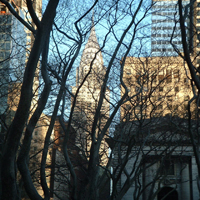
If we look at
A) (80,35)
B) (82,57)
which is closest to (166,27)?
(82,57)

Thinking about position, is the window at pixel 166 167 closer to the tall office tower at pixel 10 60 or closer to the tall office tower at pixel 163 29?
the tall office tower at pixel 163 29

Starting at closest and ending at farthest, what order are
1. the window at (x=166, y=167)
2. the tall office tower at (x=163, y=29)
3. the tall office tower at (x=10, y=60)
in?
the tall office tower at (x=163, y=29)
the tall office tower at (x=10, y=60)
the window at (x=166, y=167)

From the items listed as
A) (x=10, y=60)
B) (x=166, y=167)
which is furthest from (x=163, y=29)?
(x=166, y=167)

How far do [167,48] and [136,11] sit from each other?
186 inches

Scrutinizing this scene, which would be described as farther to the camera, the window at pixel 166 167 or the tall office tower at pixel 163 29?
the window at pixel 166 167

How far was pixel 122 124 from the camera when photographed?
50.5 feet

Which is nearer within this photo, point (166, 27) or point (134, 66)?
point (166, 27)

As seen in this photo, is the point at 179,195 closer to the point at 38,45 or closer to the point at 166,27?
the point at 166,27

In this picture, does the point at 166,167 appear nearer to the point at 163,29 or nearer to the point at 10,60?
the point at 163,29

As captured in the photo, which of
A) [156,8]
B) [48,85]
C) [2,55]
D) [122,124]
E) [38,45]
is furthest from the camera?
[2,55]

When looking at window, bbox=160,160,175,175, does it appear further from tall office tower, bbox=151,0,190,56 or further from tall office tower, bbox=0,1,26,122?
tall office tower, bbox=0,1,26,122

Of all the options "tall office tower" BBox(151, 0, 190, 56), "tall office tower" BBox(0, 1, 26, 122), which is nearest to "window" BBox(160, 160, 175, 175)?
"tall office tower" BBox(151, 0, 190, 56)

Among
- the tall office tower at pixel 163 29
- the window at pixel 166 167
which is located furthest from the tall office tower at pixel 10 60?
the window at pixel 166 167

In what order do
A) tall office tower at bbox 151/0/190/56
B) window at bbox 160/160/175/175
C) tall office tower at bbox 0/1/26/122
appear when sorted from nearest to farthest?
tall office tower at bbox 151/0/190/56 → tall office tower at bbox 0/1/26/122 → window at bbox 160/160/175/175
